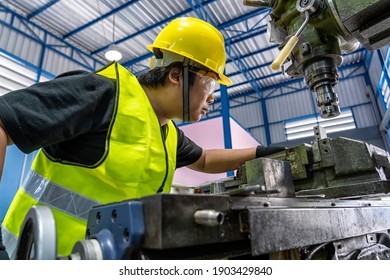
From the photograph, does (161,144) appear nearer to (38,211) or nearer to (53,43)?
(38,211)

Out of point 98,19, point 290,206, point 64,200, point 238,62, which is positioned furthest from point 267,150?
point 238,62

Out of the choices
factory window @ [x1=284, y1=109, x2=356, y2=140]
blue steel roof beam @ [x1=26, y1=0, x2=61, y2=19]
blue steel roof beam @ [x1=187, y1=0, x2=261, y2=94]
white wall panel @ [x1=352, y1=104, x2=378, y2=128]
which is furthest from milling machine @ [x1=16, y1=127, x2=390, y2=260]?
white wall panel @ [x1=352, y1=104, x2=378, y2=128]

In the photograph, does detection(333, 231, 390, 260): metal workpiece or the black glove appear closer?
detection(333, 231, 390, 260): metal workpiece

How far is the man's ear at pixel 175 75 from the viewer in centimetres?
112

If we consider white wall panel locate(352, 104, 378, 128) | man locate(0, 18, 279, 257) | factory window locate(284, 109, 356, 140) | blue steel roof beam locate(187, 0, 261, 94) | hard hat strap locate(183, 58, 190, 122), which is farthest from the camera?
factory window locate(284, 109, 356, 140)

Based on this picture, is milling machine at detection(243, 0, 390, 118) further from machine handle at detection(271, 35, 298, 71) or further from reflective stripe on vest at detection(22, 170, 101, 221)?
reflective stripe on vest at detection(22, 170, 101, 221)

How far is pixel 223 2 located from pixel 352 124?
557cm

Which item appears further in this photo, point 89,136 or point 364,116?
point 364,116

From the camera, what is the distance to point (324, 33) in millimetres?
1007

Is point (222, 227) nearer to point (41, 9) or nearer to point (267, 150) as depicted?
point (267, 150)

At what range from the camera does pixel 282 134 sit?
9094mm

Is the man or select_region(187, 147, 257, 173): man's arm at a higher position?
select_region(187, 147, 257, 173): man's arm

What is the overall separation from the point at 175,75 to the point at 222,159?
0.56m

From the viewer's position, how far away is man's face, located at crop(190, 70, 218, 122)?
116 centimetres
